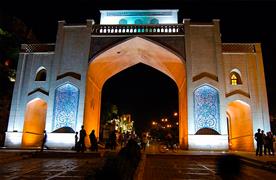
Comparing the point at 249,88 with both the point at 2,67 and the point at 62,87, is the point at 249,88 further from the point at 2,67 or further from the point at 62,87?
the point at 2,67

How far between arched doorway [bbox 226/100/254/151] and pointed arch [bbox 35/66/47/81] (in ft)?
40.9

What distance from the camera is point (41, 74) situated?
1844 centimetres

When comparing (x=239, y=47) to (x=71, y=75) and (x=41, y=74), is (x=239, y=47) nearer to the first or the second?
(x=71, y=75)

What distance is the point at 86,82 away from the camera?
1734cm

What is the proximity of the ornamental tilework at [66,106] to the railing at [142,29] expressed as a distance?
4331 mm

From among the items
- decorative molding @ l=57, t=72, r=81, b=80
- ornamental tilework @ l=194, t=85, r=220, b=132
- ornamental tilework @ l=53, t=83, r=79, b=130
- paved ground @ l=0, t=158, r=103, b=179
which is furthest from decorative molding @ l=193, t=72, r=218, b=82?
paved ground @ l=0, t=158, r=103, b=179

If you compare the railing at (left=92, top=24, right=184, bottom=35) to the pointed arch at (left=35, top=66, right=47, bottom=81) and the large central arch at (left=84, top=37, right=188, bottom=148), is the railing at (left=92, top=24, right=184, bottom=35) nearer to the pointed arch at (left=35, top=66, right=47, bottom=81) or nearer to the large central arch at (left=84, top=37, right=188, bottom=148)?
the large central arch at (left=84, top=37, right=188, bottom=148)

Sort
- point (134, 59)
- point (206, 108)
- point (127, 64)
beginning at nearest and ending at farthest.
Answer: point (206, 108) → point (134, 59) → point (127, 64)

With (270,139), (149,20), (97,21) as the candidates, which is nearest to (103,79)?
(97,21)

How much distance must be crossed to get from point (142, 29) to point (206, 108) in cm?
668

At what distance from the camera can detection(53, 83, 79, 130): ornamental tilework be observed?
16656 millimetres

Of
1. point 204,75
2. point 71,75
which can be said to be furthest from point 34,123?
point 204,75

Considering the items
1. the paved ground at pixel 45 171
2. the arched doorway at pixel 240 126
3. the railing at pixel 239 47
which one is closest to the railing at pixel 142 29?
the railing at pixel 239 47

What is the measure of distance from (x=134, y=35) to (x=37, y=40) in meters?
12.7
